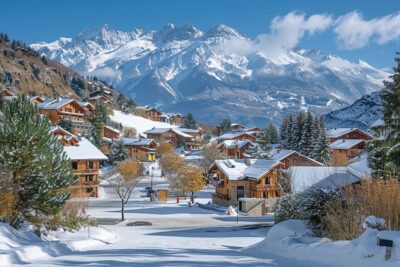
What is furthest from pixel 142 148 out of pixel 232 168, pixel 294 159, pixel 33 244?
pixel 33 244

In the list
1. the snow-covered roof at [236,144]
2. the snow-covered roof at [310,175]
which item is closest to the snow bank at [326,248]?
the snow-covered roof at [310,175]

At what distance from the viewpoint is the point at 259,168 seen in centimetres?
6288

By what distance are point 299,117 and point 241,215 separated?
135 feet

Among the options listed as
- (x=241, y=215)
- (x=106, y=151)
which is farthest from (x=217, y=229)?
(x=106, y=151)

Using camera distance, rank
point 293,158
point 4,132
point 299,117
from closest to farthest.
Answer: point 4,132
point 293,158
point 299,117

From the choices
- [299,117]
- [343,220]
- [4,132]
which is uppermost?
[299,117]

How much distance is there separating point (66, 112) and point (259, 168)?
67474mm

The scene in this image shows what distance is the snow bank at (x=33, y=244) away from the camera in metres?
15.4

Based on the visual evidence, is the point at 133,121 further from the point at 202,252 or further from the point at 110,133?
the point at 202,252

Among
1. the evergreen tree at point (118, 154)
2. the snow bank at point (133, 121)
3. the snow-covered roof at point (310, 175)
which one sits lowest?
the snow-covered roof at point (310, 175)

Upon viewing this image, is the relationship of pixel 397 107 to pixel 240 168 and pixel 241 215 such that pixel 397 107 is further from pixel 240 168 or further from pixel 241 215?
pixel 240 168

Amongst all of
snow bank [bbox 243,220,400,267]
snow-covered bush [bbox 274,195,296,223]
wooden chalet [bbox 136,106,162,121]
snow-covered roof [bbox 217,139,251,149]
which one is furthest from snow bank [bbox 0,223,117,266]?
wooden chalet [bbox 136,106,162,121]

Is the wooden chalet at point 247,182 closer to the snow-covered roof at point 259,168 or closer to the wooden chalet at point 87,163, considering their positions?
the snow-covered roof at point 259,168

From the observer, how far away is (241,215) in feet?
181
